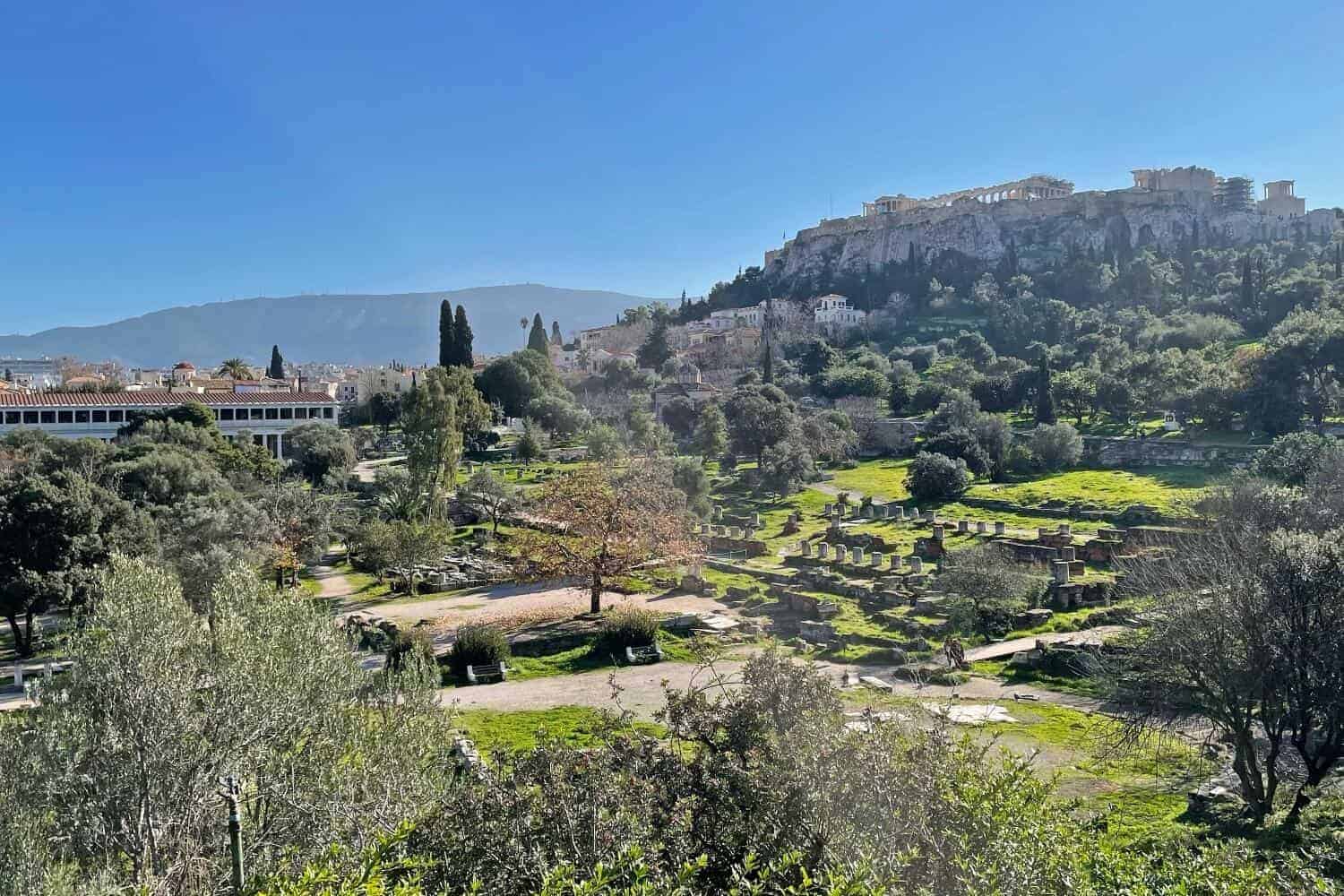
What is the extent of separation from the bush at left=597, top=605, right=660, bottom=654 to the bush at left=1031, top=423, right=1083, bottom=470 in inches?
1292

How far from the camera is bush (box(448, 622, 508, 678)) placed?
59.6ft

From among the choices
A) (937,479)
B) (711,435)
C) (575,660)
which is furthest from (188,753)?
(711,435)

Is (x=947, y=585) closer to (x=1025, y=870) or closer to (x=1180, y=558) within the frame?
(x=1180, y=558)

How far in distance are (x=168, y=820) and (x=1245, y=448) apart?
158 ft

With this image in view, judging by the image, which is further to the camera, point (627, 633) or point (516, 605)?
point (516, 605)

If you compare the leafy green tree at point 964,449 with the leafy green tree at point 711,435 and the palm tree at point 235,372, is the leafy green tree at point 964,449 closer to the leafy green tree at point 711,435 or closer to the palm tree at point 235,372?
the leafy green tree at point 711,435

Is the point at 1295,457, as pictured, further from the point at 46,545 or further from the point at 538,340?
the point at 538,340

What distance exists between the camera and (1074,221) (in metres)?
107

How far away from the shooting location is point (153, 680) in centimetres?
784

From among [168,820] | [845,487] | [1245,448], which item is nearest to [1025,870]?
[168,820]

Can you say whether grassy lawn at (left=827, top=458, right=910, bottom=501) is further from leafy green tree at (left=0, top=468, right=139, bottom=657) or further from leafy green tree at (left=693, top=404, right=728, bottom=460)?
leafy green tree at (left=0, top=468, right=139, bottom=657)

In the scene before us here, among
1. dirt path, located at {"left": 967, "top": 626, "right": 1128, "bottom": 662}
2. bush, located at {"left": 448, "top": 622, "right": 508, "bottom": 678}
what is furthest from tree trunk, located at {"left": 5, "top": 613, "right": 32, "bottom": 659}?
dirt path, located at {"left": 967, "top": 626, "right": 1128, "bottom": 662}

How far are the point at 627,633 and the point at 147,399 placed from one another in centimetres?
4758

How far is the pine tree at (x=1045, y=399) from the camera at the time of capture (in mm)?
54344
